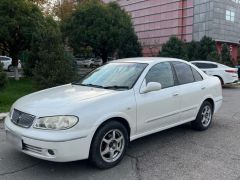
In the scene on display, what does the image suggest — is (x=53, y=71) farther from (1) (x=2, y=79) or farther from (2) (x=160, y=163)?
(2) (x=160, y=163)

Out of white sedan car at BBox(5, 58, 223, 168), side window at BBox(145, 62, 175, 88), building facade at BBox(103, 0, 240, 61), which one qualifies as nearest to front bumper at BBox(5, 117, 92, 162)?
white sedan car at BBox(5, 58, 223, 168)

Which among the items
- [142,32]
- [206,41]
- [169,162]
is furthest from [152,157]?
[142,32]

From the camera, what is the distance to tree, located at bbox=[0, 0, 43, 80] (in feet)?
49.8

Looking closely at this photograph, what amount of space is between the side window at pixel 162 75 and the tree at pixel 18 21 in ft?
35.4

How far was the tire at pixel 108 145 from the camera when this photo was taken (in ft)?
14.2

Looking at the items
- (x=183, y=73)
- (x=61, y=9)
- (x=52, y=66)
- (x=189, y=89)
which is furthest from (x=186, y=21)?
(x=189, y=89)

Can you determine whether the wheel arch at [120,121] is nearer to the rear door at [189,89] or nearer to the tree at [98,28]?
the rear door at [189,89]

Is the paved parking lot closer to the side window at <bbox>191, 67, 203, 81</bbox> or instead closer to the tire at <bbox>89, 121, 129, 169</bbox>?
the tire at <bbox>89, 121, 129, 169</bbox>

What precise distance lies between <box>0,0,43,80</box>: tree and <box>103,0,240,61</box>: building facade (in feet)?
67.0

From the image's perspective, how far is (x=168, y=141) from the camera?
5.83 m

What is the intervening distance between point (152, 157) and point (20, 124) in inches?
80.5

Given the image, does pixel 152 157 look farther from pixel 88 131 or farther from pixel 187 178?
pixel 88 131

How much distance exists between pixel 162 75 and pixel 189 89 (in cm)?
70

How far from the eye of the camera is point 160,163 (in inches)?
187
